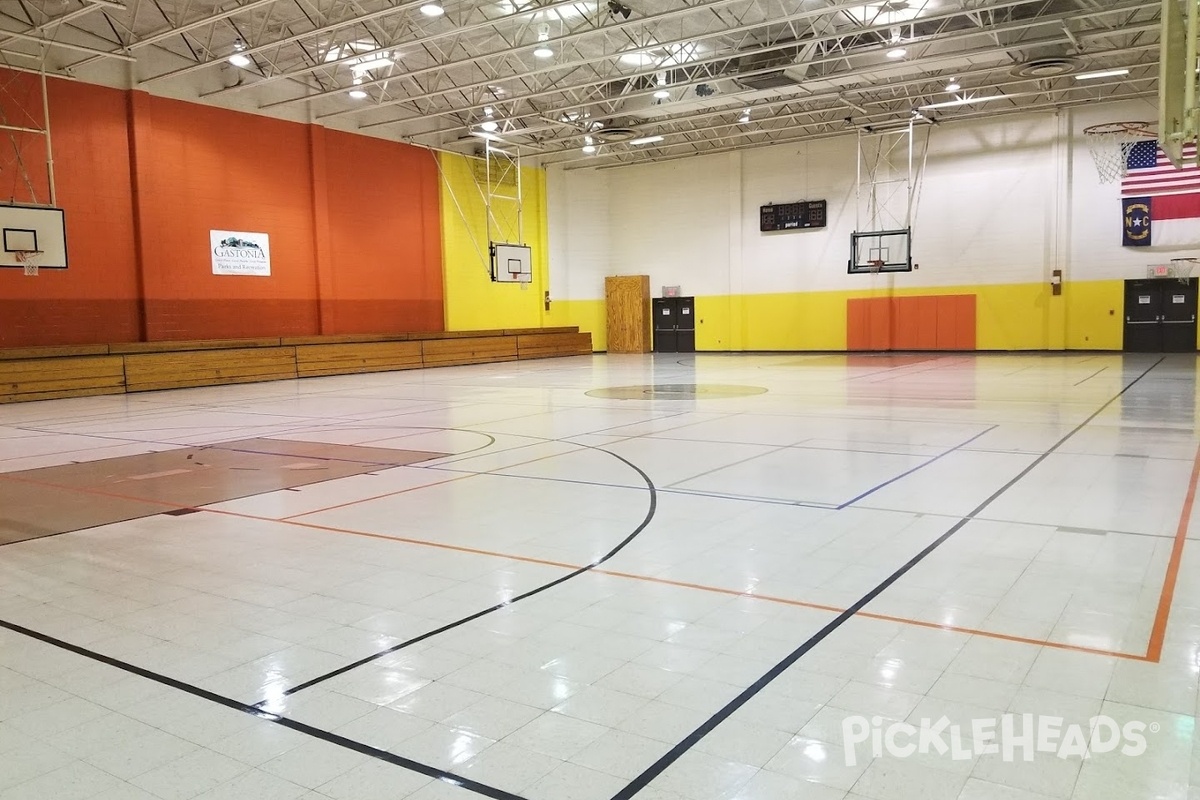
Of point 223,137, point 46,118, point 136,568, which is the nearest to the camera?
point 136,568

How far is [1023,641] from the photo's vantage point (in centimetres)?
371

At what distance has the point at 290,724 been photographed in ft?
10.2

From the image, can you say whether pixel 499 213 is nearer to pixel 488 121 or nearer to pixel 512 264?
pixel 512 264

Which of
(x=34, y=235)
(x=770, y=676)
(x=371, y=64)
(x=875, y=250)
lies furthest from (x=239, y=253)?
(x=770, y=676)

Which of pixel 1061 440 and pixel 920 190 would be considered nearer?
pixel 1061 440

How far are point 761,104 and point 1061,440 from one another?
17755 mm

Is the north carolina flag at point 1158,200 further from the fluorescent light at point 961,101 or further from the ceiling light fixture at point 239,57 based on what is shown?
the ceiling light fixture at point 239,57

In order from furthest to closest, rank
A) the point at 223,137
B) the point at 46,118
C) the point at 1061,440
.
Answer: the point at 223,137 < the point at 46,118 < the point at 1061,440

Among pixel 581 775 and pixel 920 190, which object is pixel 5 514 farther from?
pixel 920 190

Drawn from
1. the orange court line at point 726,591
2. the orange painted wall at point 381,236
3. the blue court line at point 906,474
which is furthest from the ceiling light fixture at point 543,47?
the orange court line at point 726,591

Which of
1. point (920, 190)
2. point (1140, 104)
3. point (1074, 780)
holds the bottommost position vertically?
point (1074, 780)

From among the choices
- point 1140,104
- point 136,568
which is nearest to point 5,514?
point 136,568

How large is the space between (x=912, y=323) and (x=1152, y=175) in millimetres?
7783

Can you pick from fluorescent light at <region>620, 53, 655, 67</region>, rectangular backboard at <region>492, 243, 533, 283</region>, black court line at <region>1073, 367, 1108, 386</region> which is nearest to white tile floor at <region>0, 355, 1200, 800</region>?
black court line at <region>1073, 367, 1108, 386</region>
